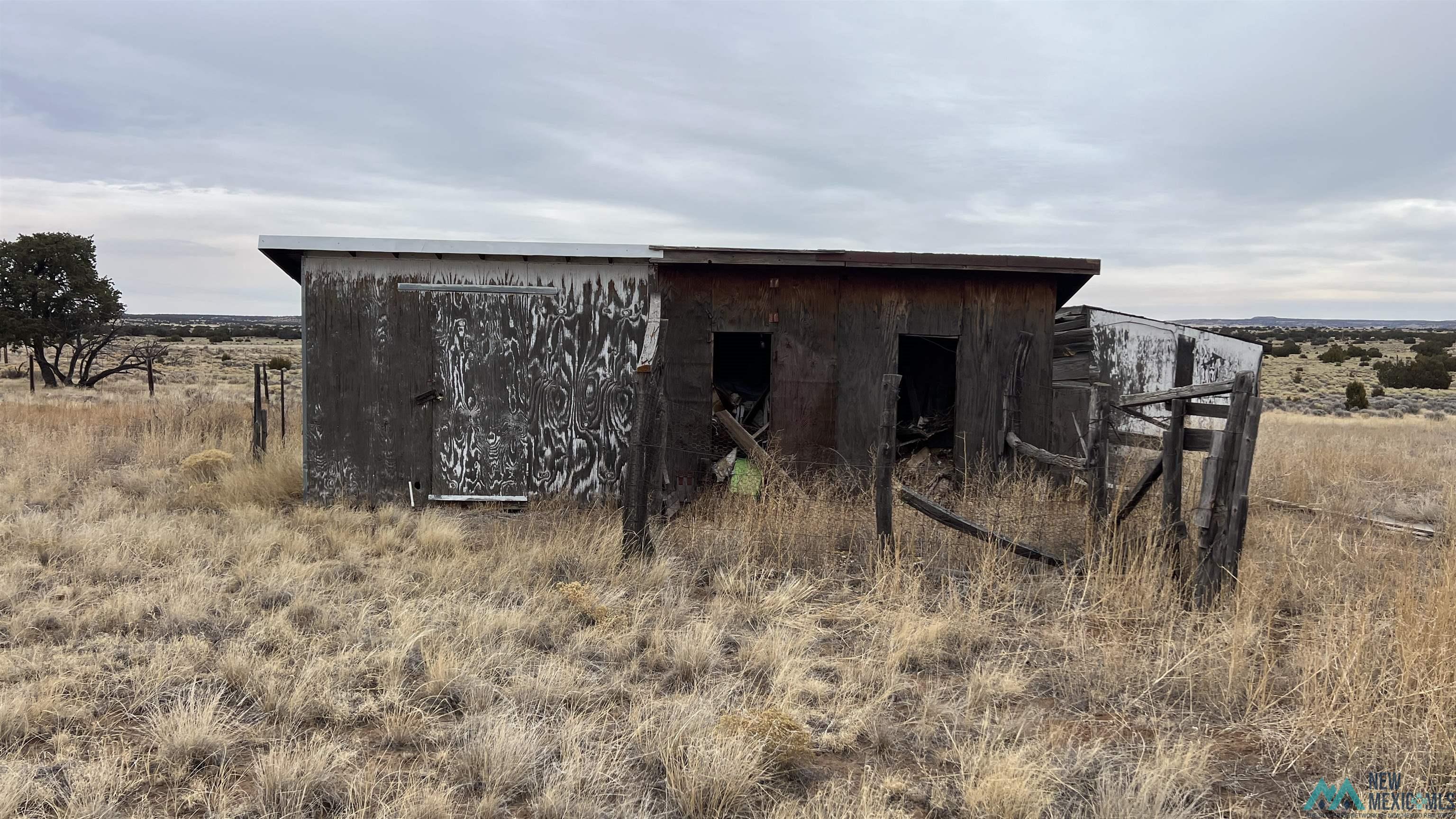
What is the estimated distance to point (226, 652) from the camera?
5.00m

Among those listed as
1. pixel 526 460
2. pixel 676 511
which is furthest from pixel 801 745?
pixel 526 460

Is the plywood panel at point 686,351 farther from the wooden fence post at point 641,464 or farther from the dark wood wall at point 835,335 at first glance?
the wooden fence post at point 641,464

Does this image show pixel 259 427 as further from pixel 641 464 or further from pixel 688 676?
pixel 688 676

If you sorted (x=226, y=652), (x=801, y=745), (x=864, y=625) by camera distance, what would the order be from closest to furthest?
(x=801, y=745) < (x=226, y=652) < (x=864, y=625)

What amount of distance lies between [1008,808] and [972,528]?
117 inches

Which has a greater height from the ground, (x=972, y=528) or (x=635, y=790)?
(x=972, y=528)

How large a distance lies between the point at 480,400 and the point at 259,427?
163 inches

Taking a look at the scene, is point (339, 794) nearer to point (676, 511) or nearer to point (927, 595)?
point (927, 595)

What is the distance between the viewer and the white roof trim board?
8.69 metres

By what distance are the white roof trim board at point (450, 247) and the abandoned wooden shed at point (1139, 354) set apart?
6.10 m

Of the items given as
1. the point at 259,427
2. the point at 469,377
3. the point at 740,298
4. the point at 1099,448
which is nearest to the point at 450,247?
the point at 469,377

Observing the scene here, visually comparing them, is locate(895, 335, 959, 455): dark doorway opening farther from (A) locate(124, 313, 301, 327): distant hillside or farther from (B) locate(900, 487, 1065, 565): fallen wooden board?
(A) locate(124, 313, 301, 327): distant hillside

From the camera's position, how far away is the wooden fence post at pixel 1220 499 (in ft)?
17.8

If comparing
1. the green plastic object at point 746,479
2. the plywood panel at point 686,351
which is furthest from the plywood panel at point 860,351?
the plywood panel at point 686,351
